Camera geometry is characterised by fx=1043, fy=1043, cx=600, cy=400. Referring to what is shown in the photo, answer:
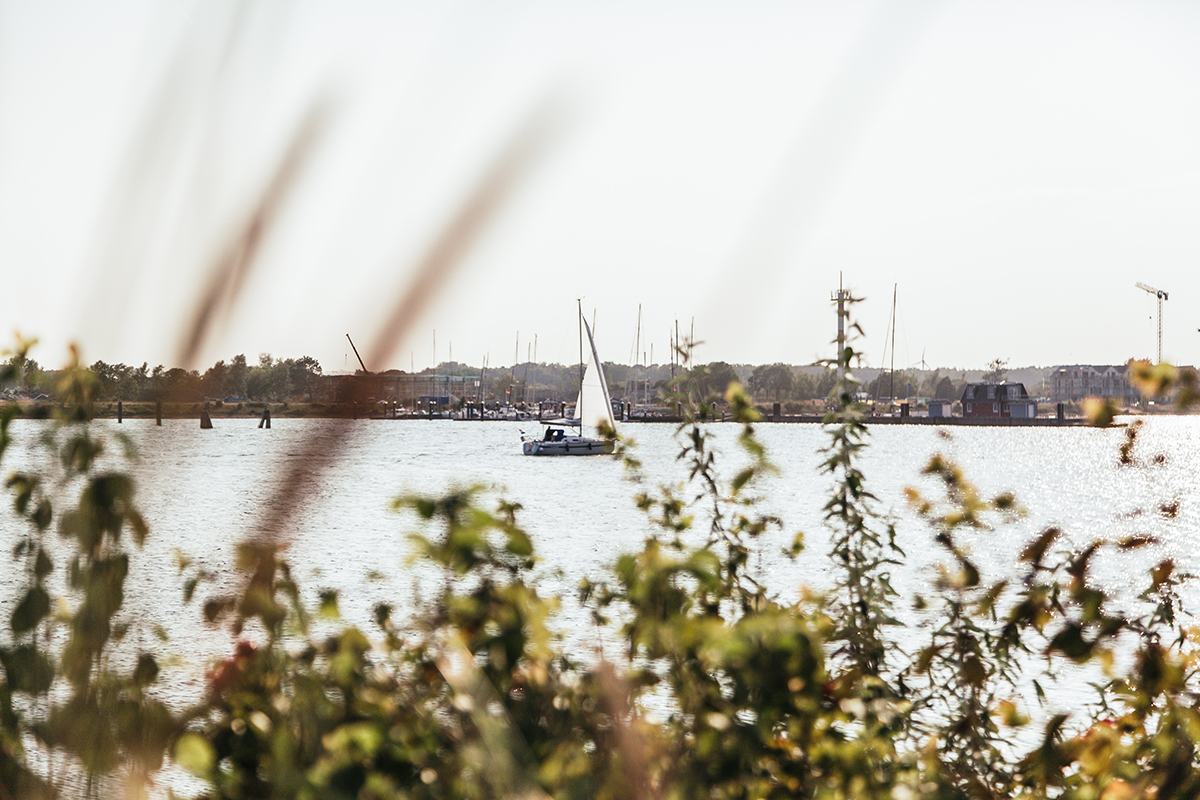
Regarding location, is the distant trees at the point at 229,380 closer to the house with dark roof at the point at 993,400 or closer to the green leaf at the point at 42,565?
the green leaf at the point at 42,565

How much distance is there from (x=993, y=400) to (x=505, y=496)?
132738 millimetres

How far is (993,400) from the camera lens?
127250 mm

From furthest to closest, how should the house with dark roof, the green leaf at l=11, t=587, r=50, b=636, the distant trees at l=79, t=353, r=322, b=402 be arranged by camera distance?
the house with dark roof → the green leaf at l=11, t=587, r=50, b=636 → the distant trees at l=79, t=353, r=322, b=402

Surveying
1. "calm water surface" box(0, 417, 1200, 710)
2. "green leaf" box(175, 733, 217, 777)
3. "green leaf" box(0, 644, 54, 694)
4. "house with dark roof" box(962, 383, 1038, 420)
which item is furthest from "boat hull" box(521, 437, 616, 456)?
"house with dark roof" box(962, 383, 1038, 420)

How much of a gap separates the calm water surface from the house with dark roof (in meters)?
5.23

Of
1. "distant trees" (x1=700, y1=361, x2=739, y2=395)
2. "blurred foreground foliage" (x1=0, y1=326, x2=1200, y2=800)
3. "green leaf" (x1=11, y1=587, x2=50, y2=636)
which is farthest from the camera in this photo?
"distant trees" (x1=700, y1=361, x2=739, y2=395)

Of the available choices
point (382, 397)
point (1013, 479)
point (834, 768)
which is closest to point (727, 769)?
point (834, 768)

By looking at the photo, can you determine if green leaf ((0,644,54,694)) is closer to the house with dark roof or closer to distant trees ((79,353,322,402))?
distant trees ((79,353,322,402))

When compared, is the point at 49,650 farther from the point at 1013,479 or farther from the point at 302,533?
the point at 1013,479

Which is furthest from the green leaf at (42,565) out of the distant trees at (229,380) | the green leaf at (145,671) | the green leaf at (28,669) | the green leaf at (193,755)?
the distant trees at (229,380)

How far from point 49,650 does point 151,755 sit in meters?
0.49

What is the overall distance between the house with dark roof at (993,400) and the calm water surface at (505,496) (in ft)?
17.1

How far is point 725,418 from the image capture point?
3.65 m

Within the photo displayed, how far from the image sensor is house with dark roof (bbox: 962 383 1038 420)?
127 meters
